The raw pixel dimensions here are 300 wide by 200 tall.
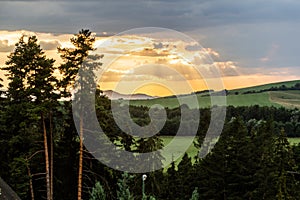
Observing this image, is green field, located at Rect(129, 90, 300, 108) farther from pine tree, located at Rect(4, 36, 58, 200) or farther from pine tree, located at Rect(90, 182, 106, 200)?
pine tree, located at Rect(90, 182, 106, 200)

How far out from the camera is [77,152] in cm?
4553

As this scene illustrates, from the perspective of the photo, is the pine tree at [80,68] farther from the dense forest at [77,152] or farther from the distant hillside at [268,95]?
the distant hillside at [268,95]

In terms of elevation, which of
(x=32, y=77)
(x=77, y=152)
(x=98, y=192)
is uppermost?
(x=32, y=77)

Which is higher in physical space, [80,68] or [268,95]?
[80,68]

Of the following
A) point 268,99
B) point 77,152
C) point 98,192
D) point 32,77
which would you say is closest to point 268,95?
point 268,99

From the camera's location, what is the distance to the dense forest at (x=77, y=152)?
37781 mm

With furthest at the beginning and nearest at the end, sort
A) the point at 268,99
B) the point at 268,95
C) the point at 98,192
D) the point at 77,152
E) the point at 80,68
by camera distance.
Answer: the point at 268,95
the point at 268,99
the point at 77,152
the point at 80,68
the point at 98,192

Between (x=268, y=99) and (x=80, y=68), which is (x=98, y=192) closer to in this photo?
(x=80, y=68)

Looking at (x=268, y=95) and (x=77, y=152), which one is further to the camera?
(x=268, y=95)

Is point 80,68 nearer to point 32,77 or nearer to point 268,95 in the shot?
point 32,77

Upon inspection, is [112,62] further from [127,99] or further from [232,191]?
[232,191]

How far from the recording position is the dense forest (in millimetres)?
37781

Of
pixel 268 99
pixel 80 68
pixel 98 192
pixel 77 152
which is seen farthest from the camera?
pixel 268 99

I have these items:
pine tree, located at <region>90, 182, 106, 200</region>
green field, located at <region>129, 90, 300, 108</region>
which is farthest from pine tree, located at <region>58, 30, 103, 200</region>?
green field, located at <region>129, 90, 300, 108</region>
